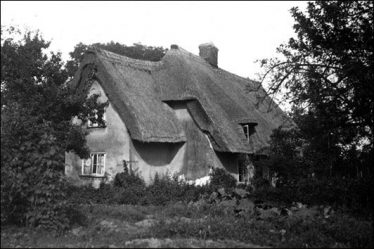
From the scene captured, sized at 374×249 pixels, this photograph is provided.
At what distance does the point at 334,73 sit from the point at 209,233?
7964 mm

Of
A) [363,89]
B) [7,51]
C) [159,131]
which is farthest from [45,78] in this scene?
[363,89]

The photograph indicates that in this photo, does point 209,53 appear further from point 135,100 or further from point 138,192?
point 138,192

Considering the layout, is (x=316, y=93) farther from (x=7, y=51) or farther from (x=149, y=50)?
(x=149, y=50)

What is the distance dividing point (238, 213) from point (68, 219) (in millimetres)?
5475

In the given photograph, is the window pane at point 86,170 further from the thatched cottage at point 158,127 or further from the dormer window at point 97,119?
the dormer window at point 97,119

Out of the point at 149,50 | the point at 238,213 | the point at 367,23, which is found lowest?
the point at 238,213

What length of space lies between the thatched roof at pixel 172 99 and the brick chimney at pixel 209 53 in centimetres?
390

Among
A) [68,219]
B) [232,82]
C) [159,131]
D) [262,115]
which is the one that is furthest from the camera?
[232,82]

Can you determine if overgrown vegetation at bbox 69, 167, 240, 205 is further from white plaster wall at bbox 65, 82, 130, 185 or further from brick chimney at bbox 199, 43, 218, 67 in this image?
brick chimney at bbox 199, 43, 218, 67

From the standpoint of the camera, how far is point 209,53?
30422 millimetres

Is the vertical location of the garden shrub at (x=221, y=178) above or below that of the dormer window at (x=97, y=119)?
below

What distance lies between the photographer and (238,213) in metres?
13.0

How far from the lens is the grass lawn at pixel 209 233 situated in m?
8.85

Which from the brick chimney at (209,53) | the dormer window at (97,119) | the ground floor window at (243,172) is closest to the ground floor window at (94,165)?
the dormer window at (97,119)
